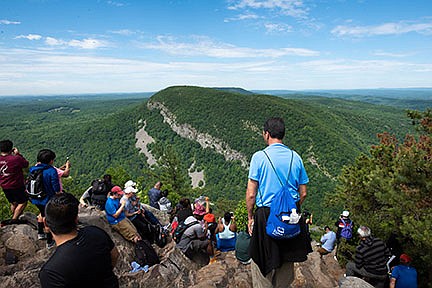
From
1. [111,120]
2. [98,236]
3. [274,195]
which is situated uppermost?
[274,195]

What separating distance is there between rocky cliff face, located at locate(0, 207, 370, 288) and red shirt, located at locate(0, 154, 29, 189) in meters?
1.24

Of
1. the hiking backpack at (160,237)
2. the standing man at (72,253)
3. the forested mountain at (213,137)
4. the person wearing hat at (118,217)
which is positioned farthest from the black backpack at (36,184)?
the forested mountain at (213,137)

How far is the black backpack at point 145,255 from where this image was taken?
266 inches

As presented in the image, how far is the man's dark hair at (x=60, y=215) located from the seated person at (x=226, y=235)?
19.8 feet

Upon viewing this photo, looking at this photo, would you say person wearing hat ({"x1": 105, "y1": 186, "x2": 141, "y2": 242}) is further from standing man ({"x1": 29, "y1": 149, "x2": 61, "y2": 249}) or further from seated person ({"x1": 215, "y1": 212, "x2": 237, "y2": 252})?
seated person ({"x1": 215, "y1": 212, "x2": 237, "y2": 252})

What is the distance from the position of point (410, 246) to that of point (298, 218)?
639cm

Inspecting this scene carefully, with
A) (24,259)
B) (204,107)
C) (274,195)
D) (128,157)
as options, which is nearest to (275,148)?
(274,195)

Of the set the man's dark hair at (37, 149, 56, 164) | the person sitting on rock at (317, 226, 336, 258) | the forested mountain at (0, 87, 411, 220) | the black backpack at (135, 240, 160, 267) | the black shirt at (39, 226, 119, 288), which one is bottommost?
the forested mountain at (0, 87, 411, 220)

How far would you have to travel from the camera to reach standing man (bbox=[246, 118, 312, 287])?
321cm

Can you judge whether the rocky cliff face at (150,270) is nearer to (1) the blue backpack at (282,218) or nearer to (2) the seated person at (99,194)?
(2) the seated person at (99,194)

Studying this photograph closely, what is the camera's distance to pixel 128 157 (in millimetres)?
116750

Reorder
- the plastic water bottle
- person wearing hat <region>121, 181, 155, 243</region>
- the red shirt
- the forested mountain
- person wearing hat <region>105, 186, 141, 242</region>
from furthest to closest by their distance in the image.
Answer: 1. the forested mountain
2. person wearing hat <region>121, 181, 155, 243</region>
3. person wearing hat <region>105, 186, 141, 242</region>
4. the red shirt
5. the plastic water bottle

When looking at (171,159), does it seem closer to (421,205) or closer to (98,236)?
(421,205)

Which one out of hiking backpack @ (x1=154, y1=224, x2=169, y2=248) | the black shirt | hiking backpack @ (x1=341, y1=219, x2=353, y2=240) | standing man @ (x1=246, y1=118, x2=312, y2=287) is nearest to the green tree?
hiking backpack @ (x1=341, y1=219, x2=353, y2=240)
